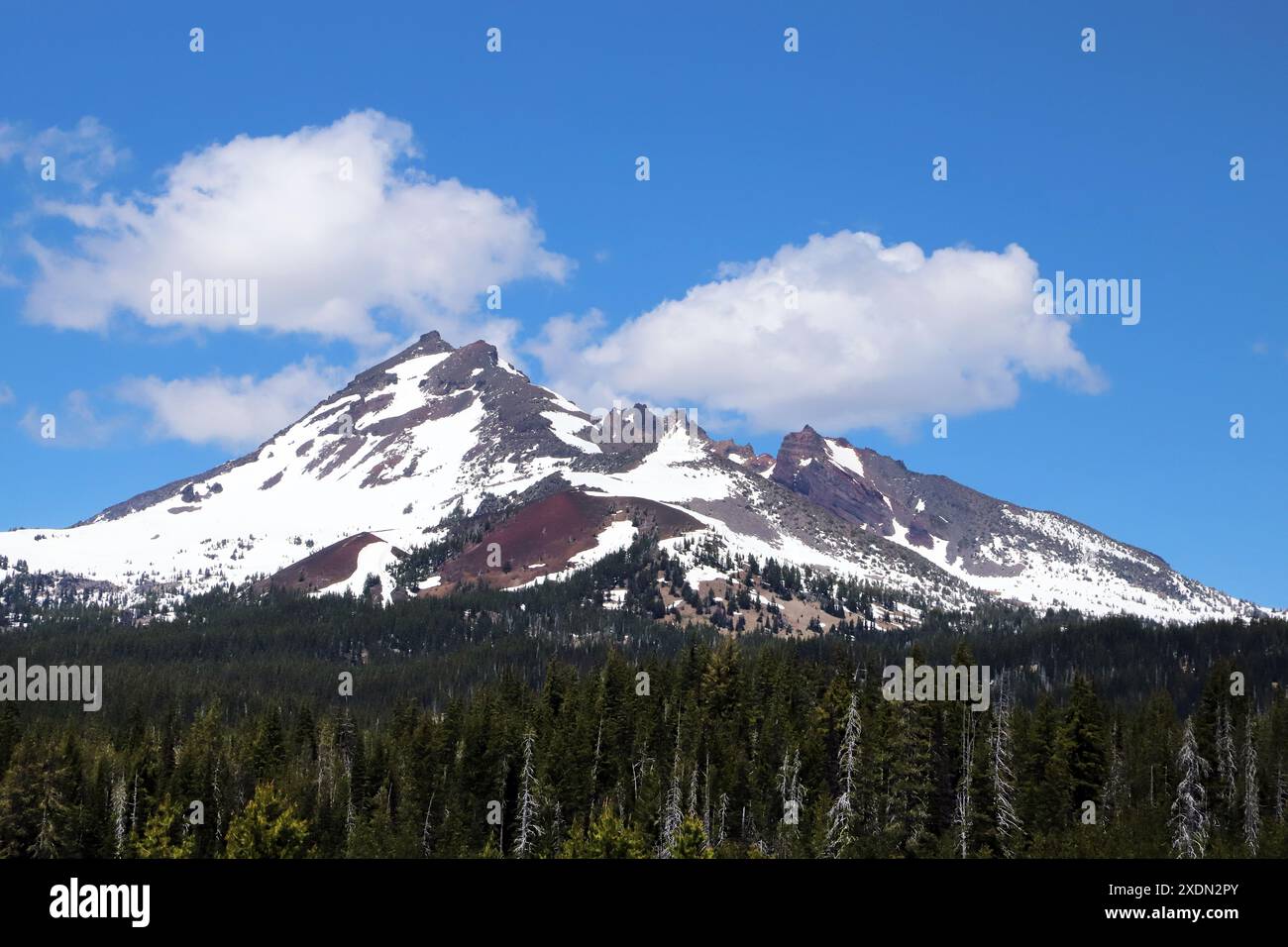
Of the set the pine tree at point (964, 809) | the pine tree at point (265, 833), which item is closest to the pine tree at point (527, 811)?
the pine tree at point (265, 833)

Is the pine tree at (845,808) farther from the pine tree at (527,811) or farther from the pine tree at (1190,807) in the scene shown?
the pine tree at (527,811)

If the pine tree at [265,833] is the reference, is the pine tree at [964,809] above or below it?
above

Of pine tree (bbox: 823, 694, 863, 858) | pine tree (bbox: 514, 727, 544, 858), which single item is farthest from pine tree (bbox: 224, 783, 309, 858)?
pine tree (bbox: 823, 694, 863, 858)

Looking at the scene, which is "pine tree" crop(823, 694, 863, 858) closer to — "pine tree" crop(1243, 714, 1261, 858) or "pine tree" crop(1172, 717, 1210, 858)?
"pine tree" crop(1172, 717, 1210, 858)

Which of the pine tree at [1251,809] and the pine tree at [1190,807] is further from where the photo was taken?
the pine tree at [1251,809]

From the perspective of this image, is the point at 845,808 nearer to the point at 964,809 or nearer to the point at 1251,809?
the point at 964,809

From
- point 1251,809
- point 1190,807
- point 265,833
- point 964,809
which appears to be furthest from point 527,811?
point 1251,809
